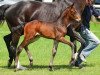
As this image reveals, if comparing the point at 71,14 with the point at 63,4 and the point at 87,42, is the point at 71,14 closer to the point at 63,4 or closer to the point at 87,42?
the point at 63,4

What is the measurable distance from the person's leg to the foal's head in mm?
926

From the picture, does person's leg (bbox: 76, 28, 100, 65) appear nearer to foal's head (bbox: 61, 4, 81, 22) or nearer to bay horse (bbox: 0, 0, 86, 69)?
bay horse (bbox: 0, 0, 86, 69)

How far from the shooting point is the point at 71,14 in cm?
1229

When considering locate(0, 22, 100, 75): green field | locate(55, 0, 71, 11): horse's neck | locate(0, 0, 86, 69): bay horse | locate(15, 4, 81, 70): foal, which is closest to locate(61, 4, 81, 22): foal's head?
locate(15, 4, 81, 70): foal

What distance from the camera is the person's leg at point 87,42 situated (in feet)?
43.2

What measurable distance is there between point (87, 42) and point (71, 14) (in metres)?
1.38

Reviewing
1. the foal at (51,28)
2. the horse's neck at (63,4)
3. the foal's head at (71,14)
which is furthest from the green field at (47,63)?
the horse's neck at (63,4)

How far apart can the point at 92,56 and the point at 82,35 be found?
2.95 m

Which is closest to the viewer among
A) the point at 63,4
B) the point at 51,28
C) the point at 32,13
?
the point at 51,28

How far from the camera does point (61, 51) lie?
57.0ft

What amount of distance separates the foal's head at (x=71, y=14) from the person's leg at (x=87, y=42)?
926mm

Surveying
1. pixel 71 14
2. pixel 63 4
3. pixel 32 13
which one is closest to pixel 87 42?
pixel 63 4

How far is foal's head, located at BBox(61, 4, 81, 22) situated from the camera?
12242 mm

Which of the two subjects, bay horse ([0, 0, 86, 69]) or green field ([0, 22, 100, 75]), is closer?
green field ([0, 22, 100, 75])
